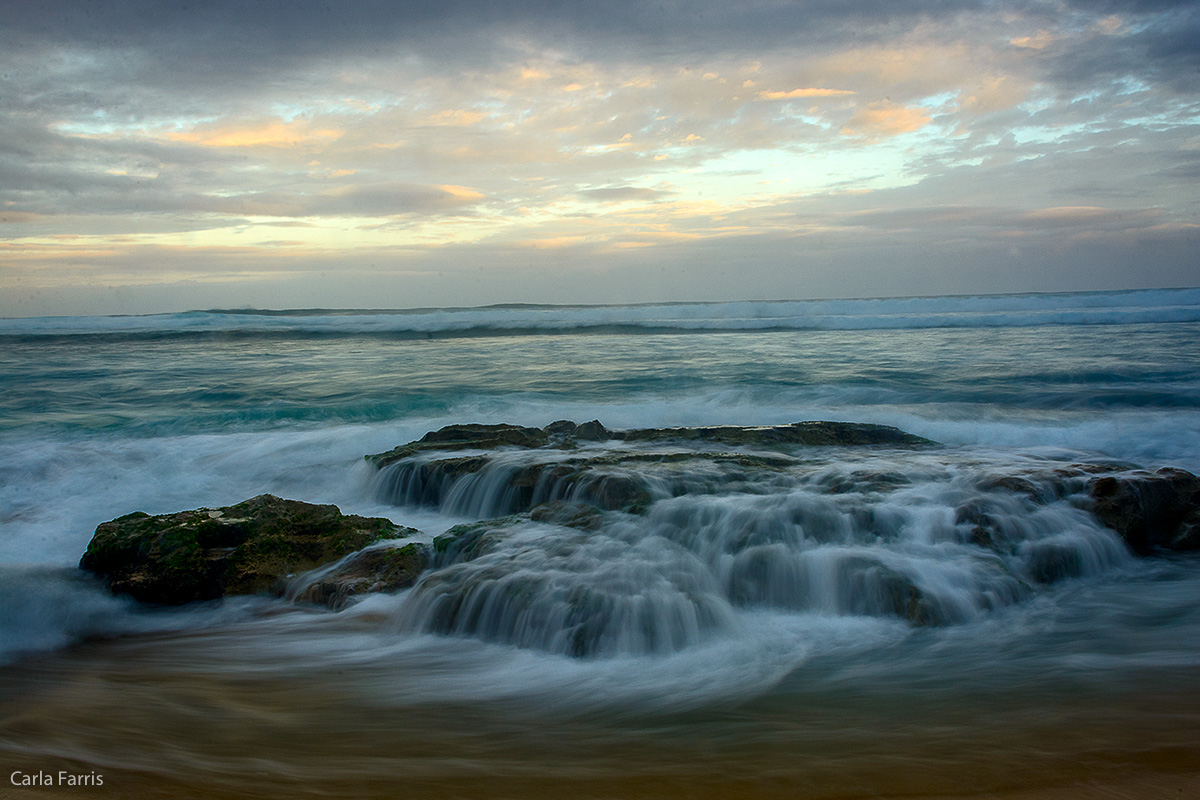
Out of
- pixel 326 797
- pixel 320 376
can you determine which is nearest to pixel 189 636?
pixel 326 797

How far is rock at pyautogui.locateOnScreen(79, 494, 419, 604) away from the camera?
5387 mm

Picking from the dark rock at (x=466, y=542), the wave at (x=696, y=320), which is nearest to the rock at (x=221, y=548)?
the dark rock at (x=466, y=542)

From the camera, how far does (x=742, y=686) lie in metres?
4.01

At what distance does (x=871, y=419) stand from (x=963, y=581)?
23.4ft

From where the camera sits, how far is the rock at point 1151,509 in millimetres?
6035

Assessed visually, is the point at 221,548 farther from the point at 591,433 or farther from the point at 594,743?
the point at 591,433

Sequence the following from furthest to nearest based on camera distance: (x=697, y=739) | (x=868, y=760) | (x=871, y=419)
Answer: (x=871, y=419) → (x=697, y=739) → (x=868, y=760)

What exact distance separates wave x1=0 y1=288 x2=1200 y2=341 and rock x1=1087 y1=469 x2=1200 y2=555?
92.8 ft

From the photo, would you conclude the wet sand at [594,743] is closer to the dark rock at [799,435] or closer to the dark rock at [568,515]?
the dark rock at [568,515]

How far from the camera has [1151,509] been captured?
20.5 feet

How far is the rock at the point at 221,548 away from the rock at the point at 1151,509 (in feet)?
19.2

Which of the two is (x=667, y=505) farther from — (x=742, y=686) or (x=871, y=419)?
(x=871, y=419)

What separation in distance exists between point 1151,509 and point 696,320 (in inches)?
1551

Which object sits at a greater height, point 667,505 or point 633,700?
point 667,505
